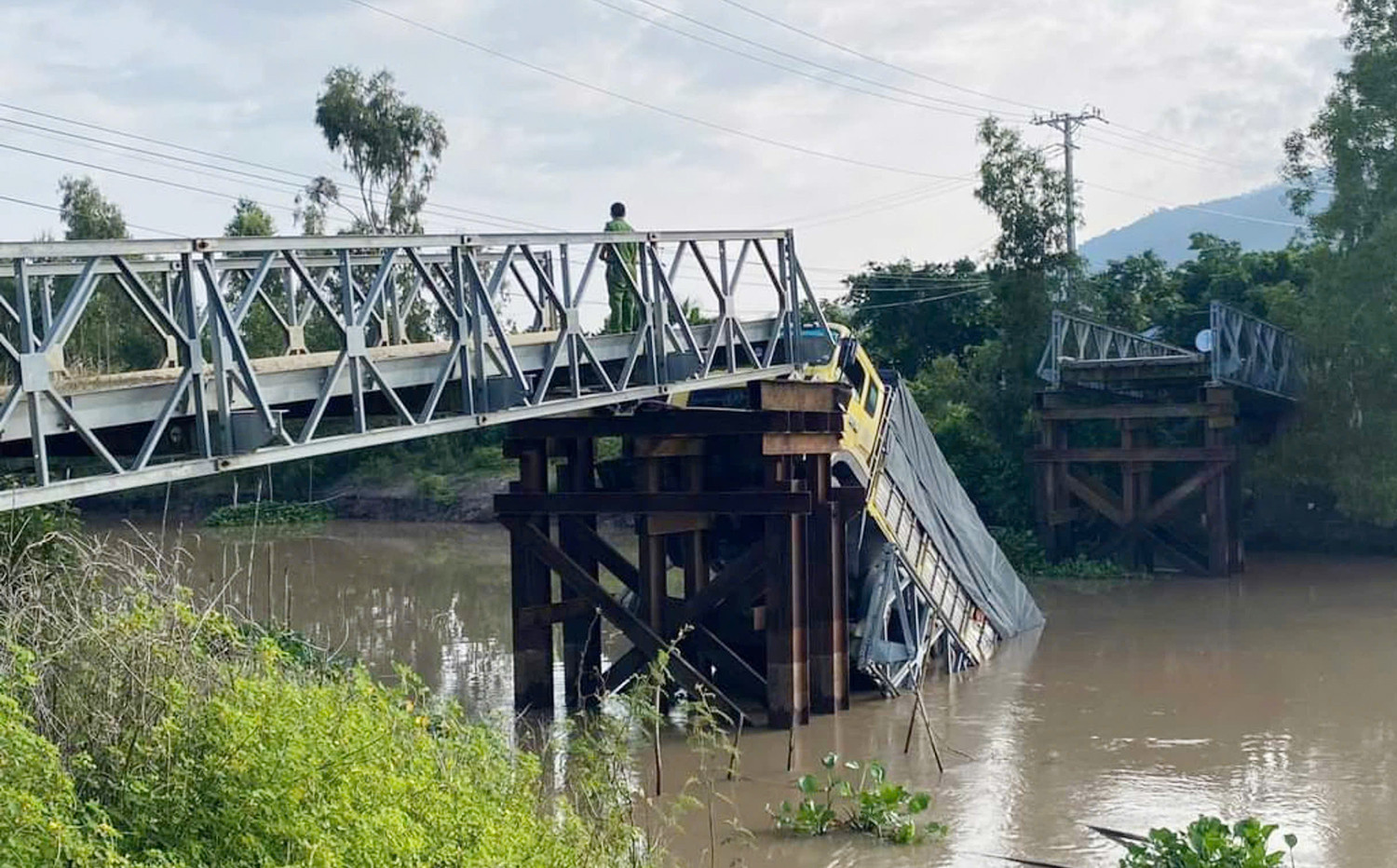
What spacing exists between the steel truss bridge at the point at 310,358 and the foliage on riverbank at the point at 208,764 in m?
0.91

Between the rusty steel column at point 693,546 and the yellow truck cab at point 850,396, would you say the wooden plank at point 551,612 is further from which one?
the yellow truck cab at point 850,396

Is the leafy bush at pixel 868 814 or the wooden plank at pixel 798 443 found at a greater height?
the wooden plank at pixel 798 443

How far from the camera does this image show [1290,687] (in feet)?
56.6

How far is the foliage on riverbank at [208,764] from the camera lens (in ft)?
21.3

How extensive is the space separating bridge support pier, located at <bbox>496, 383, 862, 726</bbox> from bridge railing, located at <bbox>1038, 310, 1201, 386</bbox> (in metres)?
12.2

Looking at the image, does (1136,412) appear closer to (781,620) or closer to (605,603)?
(781,620)

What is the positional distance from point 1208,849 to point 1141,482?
1798 cm

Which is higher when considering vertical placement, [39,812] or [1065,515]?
[39,812]

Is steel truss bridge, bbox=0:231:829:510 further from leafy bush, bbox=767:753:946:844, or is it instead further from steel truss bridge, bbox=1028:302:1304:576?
steel truss bridge, bbox=1028:302:1304:576

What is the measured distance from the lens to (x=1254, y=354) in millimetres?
26594

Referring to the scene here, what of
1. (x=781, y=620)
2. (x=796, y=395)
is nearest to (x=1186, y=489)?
(x=796, y=395)

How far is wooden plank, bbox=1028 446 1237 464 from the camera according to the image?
2536 cm

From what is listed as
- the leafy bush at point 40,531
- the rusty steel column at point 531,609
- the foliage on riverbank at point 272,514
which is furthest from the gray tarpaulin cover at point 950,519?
the foliage on riverbank at point 272,514

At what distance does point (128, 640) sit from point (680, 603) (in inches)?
327
